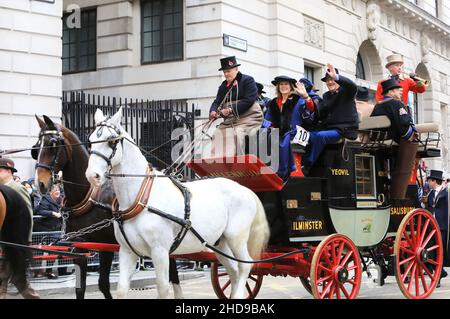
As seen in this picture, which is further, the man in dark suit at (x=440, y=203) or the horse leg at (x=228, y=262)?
the man in dark suit at (x=440, y=203)

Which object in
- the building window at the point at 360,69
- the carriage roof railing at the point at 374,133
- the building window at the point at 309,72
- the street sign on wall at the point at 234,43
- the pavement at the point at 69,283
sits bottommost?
the pavement at the point at 69,283

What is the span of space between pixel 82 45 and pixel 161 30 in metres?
2.96

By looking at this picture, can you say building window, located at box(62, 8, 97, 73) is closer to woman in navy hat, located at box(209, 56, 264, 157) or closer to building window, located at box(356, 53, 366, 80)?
building window, located at box(356, 53, 366, 80)

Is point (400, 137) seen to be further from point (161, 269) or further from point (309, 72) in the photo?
point (309, 72)

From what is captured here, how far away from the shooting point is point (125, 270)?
7297 mm

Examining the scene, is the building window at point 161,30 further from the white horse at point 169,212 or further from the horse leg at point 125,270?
the horse leg at point 125,270

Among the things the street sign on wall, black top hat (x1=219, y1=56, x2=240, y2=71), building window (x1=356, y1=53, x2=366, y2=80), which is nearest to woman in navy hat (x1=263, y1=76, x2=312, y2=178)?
black top hat (x1=219, y1=56, x2=240, y2=71)

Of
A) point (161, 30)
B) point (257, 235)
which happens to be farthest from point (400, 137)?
point (161, 30)

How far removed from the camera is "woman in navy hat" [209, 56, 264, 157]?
9.05m

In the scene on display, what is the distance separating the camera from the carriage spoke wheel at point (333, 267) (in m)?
8.59

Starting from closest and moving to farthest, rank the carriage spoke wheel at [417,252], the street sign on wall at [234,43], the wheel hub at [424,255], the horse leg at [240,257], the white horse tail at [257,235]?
the horse leg at [240,257]
the white horse tail at [257,235]
the carriage spoke wheel at [417,252]
the wheel hub at [424,255]
the street sign on wall at [234,43]

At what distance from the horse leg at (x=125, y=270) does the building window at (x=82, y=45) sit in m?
14.8

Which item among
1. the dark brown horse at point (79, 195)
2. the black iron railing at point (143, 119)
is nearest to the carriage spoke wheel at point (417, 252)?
the dark brown horse at point (79, 195)
